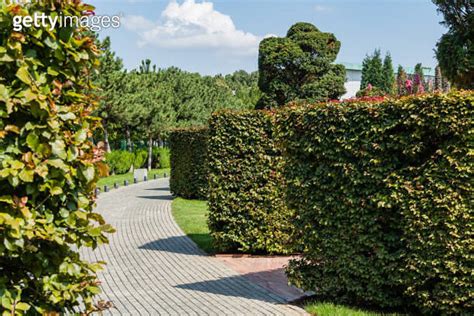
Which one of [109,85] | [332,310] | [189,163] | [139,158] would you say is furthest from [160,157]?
[332,310]

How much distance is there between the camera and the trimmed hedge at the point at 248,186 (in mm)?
10875

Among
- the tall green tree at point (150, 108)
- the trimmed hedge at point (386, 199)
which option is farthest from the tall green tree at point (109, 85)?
the trimmed hedge at point (386, 199)

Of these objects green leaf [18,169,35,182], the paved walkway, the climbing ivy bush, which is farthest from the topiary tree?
green leaf [18,169,35,182]

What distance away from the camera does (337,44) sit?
86.2 ft

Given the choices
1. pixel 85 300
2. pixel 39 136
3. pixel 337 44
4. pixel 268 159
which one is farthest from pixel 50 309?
pixel 337 44

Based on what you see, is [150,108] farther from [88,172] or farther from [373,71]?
[88,172]

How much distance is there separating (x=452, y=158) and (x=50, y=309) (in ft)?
15.6

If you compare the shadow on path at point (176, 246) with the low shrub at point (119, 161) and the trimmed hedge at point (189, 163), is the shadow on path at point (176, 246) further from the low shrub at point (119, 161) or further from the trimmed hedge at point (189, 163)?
the low shrub at point (119, 161)

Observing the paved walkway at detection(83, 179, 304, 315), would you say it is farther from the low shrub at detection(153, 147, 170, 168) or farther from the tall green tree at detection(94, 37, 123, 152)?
the low shrub at detection(153, 147, 170, 168)

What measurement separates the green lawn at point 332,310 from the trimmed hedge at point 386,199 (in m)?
0.23

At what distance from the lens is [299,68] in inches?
995

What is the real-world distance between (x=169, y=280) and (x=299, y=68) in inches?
707

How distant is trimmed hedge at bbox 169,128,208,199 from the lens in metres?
20.1

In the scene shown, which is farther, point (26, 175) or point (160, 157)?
point (160, 157)
